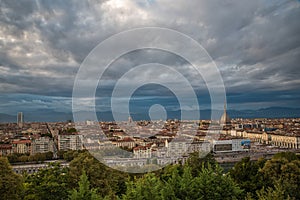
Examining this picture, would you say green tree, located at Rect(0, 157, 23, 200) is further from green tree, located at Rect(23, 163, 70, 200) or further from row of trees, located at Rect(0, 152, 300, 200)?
green tree, located at Rect(23, 163, 70, 200)

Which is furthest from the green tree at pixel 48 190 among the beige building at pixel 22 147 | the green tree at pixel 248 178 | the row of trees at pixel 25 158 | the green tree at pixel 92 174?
the beige building at pixel 22 147

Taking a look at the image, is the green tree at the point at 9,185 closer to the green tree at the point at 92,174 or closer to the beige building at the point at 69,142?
the green tree at the point at 92,174

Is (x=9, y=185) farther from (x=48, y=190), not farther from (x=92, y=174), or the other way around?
(x=92, y=174)

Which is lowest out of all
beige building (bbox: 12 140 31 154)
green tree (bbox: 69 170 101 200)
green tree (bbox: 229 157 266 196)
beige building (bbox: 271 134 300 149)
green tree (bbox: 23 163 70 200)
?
beige building (bbox: 271 134 300 149)

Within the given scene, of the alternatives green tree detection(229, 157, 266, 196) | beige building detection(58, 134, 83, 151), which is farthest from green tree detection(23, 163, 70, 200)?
beige building detection(58, 134, 83, 151)

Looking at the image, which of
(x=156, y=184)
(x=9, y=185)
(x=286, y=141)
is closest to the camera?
(x=156, y=184)

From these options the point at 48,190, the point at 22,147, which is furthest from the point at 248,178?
the point at 22,147

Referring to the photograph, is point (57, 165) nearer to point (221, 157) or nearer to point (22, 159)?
point (22, 159)

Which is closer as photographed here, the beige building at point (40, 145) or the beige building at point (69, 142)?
the beige building at point (40, 145)
